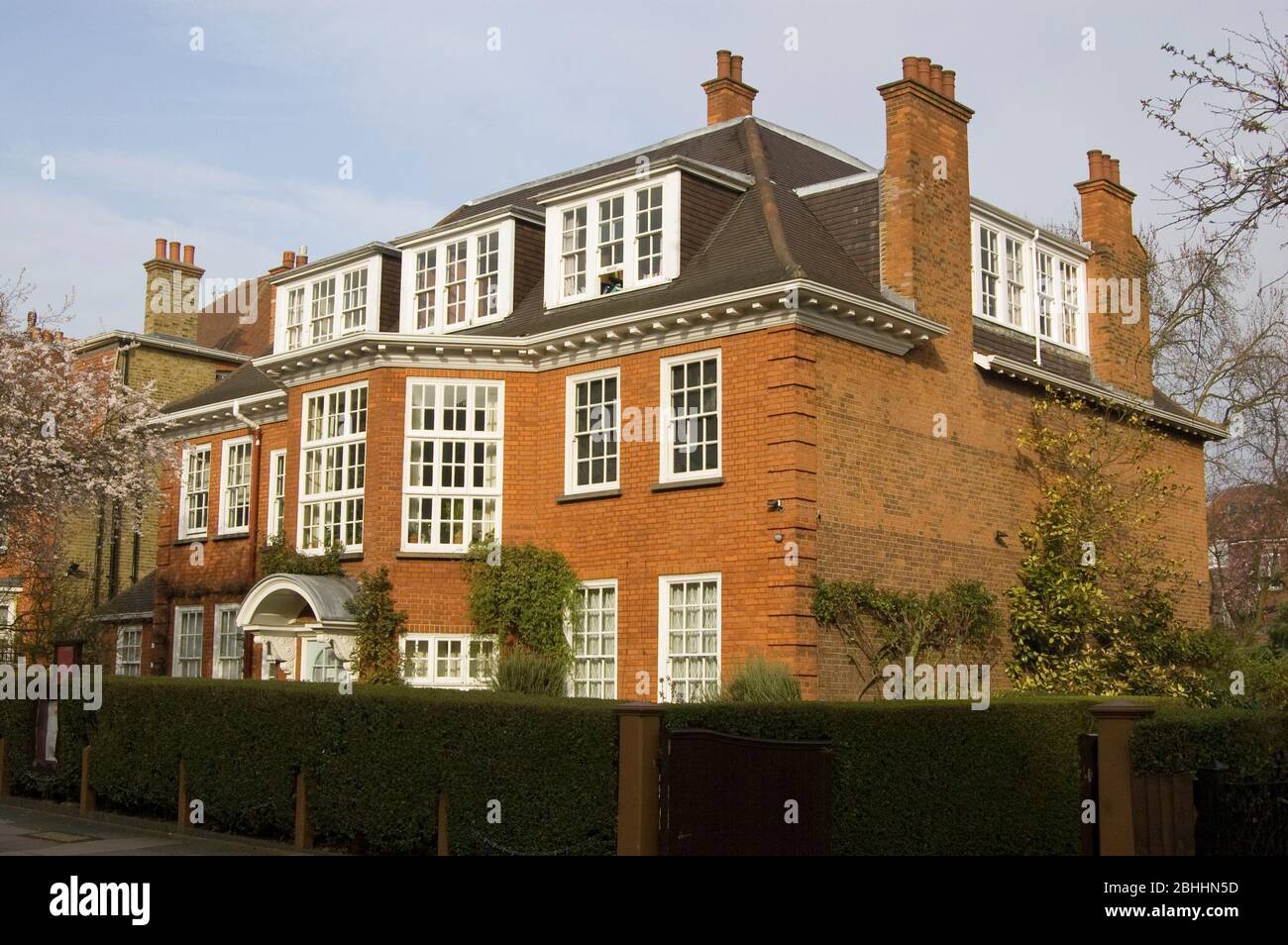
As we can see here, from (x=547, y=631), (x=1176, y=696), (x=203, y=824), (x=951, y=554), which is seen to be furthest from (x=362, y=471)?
(x=1176, y=696)

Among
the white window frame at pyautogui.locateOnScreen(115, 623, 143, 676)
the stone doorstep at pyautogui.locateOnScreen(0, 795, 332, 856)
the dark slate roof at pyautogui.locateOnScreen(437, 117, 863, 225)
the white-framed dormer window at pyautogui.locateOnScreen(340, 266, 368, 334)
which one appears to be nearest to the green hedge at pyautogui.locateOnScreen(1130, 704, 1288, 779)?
the stone doorstep at pyautogui.locateOnScreen(0, 795, 332, 856)

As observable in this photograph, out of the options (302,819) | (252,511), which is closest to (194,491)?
(252,511)

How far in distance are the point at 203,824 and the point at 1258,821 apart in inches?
474

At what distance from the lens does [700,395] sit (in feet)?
68.8

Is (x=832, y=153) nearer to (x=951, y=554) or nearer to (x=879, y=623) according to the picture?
(x=951, y=554)

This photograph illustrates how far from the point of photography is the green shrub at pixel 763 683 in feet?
59.3

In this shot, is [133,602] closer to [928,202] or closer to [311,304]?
[311,304]

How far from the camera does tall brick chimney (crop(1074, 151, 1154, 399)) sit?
26797 mm

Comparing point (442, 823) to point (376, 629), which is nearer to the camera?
point (442, 823)

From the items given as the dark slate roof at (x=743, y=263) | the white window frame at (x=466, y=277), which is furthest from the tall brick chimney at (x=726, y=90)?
the white window frame at (x=466, y=277)

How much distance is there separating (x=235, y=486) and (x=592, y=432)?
1036 cm

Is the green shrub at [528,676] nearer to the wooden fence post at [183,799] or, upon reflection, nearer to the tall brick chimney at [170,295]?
the wooden fence post at [183,799]

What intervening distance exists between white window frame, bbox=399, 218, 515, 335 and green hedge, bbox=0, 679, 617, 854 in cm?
909
